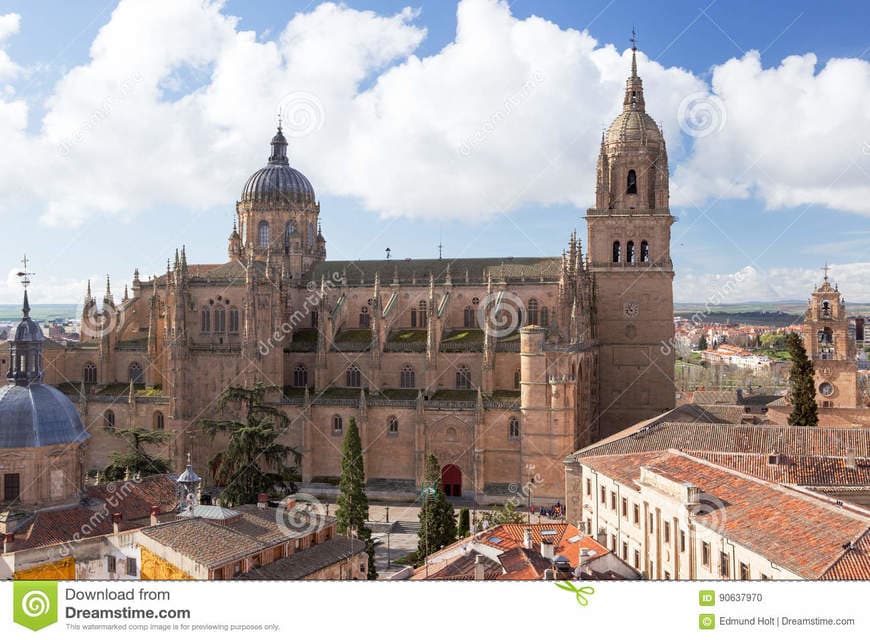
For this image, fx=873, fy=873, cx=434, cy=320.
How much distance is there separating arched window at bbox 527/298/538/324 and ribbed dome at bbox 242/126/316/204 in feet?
80.1

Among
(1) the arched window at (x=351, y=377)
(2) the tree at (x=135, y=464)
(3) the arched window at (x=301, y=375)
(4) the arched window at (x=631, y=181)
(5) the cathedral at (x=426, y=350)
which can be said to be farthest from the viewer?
(3) the arched window at (x=301, y=375)

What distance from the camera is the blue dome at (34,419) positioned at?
3256 centimetres

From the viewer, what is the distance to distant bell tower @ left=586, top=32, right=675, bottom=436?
2537 inches

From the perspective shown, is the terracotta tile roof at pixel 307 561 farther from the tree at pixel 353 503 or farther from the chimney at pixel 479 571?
the tree at pixel 353 503

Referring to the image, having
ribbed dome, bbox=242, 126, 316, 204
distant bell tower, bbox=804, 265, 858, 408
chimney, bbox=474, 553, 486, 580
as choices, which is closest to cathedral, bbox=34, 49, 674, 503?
ribbed dome, bbox=242, 126, 316, 204

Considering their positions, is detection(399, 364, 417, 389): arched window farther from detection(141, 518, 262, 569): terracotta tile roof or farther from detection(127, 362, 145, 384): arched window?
detection(141, 518, 262, 569): terracotta tile roof

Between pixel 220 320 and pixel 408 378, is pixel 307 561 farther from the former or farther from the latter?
pixel 220 320

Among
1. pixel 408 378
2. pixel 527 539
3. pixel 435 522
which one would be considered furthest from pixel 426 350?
pixel 527 539

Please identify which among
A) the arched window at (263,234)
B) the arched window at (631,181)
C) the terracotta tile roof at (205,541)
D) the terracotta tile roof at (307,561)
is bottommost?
the terracotta tile roof at (307,561)

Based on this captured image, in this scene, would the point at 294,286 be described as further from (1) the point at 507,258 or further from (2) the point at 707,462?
(2) the point at 707,462

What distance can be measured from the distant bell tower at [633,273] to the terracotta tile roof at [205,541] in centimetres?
4395

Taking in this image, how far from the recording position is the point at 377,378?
62156 millimetres

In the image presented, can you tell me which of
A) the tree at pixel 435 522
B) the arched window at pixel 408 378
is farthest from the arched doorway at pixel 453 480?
the tree at pixel 435 522

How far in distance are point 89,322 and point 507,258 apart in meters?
34.7
